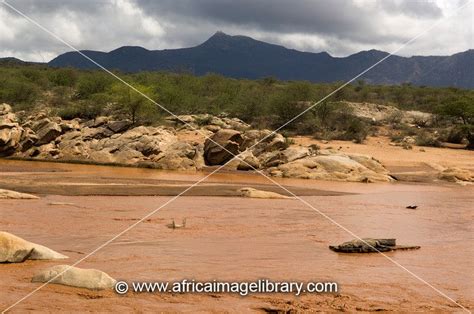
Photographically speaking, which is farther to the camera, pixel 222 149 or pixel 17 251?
pixel 222 149

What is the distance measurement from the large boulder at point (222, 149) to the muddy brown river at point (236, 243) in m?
8.46

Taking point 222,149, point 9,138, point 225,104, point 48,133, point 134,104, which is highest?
point 225,104

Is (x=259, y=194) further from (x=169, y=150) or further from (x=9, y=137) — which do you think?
(x=9, y=137)

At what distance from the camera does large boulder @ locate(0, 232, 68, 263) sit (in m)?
8.46

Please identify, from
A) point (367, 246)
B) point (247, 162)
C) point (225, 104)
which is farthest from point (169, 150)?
point (225, 104)

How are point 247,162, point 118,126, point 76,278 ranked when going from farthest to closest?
point 118,126
point 247,162
point 76,278

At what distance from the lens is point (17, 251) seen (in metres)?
8.52

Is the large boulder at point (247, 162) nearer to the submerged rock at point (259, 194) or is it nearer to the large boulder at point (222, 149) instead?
the large boulder at point (222, 149)

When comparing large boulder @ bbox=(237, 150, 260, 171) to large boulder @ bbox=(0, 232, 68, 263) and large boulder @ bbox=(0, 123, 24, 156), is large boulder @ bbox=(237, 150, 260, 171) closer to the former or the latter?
large boulder @ bbox=(0, 123, 24, 156)

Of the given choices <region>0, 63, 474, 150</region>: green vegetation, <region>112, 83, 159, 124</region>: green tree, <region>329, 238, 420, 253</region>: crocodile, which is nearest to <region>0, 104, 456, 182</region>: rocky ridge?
<region>112, 83, 159, 124</region>: green tree

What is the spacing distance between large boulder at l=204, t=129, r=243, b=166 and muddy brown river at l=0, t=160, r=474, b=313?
27.8 feet

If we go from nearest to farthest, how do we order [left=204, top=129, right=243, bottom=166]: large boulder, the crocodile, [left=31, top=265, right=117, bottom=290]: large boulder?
[left=31, top=265, right=117, bottom=290]: large boulder, the crocodile, [left=204, top=129, right=243, bottom=166]: large boulder

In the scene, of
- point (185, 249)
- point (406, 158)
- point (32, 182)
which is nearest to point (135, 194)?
point (32, 182)

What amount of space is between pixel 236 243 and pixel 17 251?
4.16 metres
